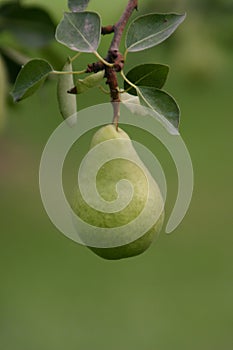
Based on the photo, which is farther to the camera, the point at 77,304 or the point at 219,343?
the point at 77,304

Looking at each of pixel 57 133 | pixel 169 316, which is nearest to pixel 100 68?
pixel 57 133

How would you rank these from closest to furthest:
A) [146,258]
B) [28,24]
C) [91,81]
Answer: [91,81], [28,24], [146,258]

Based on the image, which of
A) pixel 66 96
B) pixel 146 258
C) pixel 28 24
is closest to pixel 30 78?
pixel 66 96

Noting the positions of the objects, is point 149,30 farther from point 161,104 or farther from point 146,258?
point 146,258

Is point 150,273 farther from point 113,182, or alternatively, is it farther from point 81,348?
point 113,182

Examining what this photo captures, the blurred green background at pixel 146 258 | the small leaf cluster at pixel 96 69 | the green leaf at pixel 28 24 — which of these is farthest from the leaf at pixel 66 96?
the blurred green background at pixel 146 258

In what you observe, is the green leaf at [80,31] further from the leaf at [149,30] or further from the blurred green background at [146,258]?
the blurred green background at [146,258]
